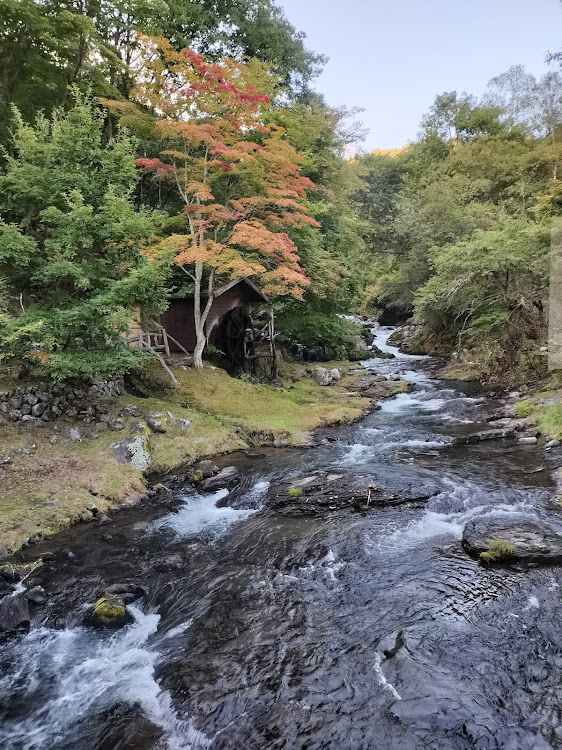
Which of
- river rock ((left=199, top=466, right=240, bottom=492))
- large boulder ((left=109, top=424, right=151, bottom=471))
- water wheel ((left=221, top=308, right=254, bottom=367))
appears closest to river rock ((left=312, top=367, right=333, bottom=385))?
water wheel ((left=221, top=308, right=254, bottom=367))

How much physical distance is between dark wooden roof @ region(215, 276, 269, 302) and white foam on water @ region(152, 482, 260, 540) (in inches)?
384

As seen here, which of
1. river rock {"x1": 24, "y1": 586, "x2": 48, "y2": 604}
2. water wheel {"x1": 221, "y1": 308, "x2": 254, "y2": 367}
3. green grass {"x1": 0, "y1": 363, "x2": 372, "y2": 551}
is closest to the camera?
river rock {"x1": 24, "y1": 586, "x2": 48, "y2": 604}

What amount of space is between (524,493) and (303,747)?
7009 millimetres

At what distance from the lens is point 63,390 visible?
37.4 feet

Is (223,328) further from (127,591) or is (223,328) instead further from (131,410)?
(127,591)

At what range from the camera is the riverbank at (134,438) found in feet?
28.3

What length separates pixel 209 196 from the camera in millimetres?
14703

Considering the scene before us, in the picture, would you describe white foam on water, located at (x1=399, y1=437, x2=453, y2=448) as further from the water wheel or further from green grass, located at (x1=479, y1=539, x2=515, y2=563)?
the water wheel

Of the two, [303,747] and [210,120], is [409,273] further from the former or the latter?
[303,747]

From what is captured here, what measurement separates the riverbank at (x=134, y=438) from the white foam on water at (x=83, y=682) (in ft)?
8.42

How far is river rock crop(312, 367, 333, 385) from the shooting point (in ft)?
74.2

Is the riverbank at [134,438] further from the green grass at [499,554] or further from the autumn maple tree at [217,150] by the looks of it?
the green grass at [499,554]

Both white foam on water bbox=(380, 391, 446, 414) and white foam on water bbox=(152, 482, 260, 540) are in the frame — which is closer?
white foam on water bbox=(152, 482, 260, 540)

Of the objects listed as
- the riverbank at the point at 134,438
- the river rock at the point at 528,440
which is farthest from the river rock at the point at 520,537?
the riverbank at the point at 134,438
